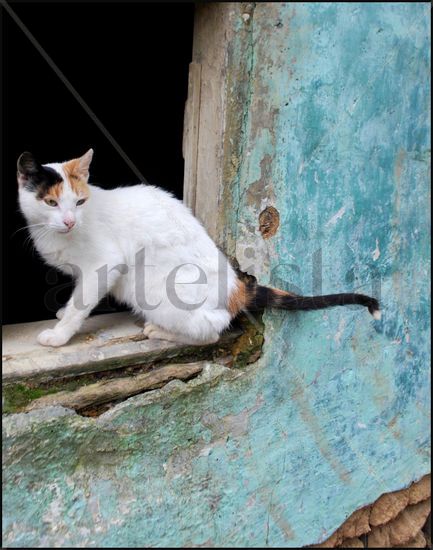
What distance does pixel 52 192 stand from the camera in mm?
2072

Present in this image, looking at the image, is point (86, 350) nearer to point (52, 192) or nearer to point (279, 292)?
point (52, 192)

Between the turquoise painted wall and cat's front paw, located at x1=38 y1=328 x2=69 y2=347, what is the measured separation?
29 cm

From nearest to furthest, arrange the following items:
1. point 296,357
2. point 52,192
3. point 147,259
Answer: point 52,192, point 147,259, point 296,357

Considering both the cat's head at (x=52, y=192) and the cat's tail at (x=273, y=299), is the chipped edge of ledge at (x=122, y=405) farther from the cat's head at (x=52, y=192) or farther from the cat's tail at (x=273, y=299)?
the cat's head at (x=52, y=192)

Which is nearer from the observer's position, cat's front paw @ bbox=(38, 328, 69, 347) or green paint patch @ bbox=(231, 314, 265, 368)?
cat's front paw @ bbox=(38, 328, 69, 347)

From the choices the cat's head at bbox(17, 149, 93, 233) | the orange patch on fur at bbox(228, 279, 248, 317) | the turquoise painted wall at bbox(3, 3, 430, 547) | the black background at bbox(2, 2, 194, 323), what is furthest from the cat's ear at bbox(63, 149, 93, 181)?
the black background at bbox(2, 2, 194, 323)

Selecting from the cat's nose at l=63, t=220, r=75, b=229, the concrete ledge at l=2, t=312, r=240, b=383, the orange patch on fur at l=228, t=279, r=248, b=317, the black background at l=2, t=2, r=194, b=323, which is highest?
the black background at l=2, t=2, r=194, b=323

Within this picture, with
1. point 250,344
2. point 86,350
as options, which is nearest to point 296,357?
point 250,344

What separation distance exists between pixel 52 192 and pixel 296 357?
1385 mm

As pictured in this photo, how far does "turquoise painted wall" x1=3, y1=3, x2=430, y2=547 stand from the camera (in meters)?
2.23

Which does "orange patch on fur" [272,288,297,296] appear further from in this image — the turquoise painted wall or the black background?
the black background

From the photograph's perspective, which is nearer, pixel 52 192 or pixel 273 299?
pixel 52 192

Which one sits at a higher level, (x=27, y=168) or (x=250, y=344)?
(x=27, y=168)

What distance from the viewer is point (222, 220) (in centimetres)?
243
